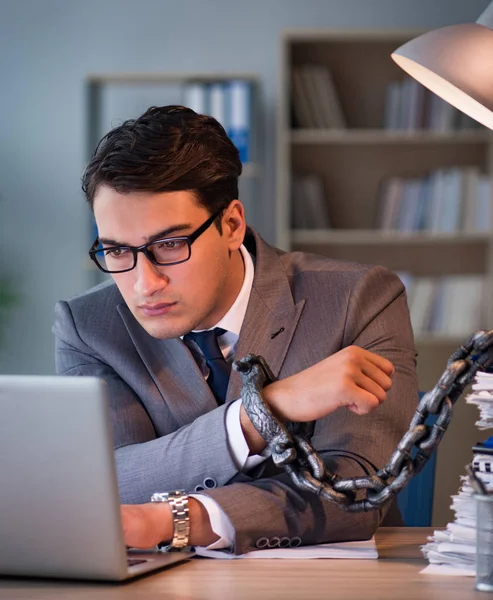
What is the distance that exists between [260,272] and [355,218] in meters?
2.87

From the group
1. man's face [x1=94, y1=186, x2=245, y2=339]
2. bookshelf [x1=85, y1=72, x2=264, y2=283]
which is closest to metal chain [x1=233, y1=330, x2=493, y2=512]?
man's face [x1=94, y1=186, x2=245, y2=339]

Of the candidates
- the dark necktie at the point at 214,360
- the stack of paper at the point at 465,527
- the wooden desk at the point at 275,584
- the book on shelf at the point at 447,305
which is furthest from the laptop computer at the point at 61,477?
the book on shelf at the point at 447,305

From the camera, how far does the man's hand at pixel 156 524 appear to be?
1274 mm

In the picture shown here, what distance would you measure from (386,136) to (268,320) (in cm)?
276

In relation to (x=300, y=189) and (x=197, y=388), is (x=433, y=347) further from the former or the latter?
(x=197, y=388)

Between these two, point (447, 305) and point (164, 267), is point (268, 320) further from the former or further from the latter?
point (447, 305)

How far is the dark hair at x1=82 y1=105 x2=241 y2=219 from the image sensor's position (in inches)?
64.7

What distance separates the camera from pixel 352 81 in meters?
4.62

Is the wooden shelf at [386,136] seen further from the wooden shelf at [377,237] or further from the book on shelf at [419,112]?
the wooden shelf at [377,237]

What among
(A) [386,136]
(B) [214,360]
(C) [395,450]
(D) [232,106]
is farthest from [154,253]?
(A) [386,136]

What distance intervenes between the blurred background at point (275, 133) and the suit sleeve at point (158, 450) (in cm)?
266

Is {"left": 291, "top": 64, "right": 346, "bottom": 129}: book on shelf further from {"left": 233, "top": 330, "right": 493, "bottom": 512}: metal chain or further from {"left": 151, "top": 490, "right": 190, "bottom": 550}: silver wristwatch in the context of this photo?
{"left": 151, "top": 490, "right": 190, "bottom": 550}: silver wristwatch

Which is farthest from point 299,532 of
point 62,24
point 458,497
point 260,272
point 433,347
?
point 62,24

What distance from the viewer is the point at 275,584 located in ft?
3.75
